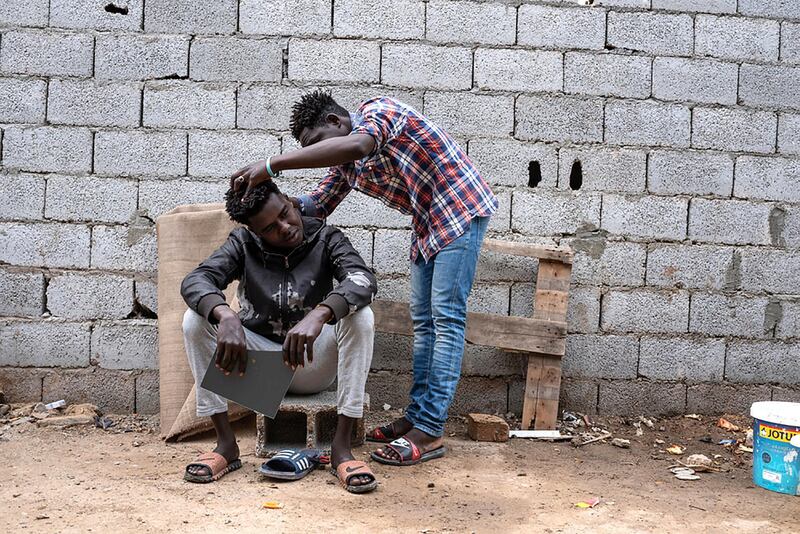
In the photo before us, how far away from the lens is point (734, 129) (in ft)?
14.2

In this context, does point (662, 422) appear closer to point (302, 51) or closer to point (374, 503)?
point (374, 503)

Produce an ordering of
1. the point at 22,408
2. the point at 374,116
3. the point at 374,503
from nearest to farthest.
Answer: the point at 374,503
the point at 374,116
the point at 22,408

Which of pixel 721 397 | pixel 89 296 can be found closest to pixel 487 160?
pixel 721 397

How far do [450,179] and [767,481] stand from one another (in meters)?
1.94

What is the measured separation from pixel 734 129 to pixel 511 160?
132 cm

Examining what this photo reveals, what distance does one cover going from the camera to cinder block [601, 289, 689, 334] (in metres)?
4.31

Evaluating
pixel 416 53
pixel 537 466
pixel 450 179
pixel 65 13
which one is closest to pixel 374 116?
pixel 450 179

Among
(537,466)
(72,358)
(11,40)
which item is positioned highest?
(11,40)

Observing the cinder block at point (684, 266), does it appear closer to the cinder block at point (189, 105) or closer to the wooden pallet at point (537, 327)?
the wooden pallet at point (537, 327)

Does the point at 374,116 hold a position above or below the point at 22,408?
above

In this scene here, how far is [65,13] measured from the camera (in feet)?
13.6

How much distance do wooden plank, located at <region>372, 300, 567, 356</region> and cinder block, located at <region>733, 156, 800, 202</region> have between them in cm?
137

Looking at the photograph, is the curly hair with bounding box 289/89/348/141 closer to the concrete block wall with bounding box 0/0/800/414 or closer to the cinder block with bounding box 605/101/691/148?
the concrete block wall with bounding box 0/0/800/414

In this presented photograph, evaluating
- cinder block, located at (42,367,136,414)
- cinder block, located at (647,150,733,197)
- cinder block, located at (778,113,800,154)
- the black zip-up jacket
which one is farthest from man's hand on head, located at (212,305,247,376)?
cinder block, located at (778,113,800,154)
